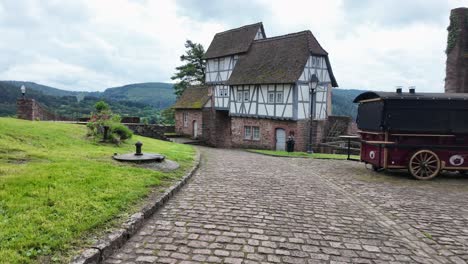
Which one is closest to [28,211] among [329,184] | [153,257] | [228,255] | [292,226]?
[153,257]

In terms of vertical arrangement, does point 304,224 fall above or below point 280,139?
below

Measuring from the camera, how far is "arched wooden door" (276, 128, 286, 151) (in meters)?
25.8

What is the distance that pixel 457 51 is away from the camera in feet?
76.5

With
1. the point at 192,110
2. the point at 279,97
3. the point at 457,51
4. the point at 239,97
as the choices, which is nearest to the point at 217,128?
the point at 192,110

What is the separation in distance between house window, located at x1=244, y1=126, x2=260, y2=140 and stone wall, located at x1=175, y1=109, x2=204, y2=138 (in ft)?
24.4

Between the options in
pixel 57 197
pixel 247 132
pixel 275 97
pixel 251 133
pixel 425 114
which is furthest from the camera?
pixel 247 132

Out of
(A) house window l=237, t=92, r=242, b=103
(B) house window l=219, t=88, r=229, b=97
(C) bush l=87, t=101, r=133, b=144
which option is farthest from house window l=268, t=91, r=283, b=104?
(C) bush l=87, t=101, r=133, b=144

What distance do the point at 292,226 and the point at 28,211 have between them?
3963 millimetres

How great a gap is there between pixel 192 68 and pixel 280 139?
25515mm

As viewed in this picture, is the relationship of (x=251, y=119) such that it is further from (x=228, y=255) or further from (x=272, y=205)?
(x=228, y=255)

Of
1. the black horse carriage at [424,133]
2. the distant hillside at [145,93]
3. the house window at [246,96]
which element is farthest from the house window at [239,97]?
the distant hillside at [145,93]

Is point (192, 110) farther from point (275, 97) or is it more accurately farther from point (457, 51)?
point (457, 51)

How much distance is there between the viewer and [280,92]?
25453 mm

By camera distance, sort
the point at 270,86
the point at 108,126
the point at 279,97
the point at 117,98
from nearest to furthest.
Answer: the point at 108,126 < the point at 279,97 < the point at 270,86 < the point at 117,98
